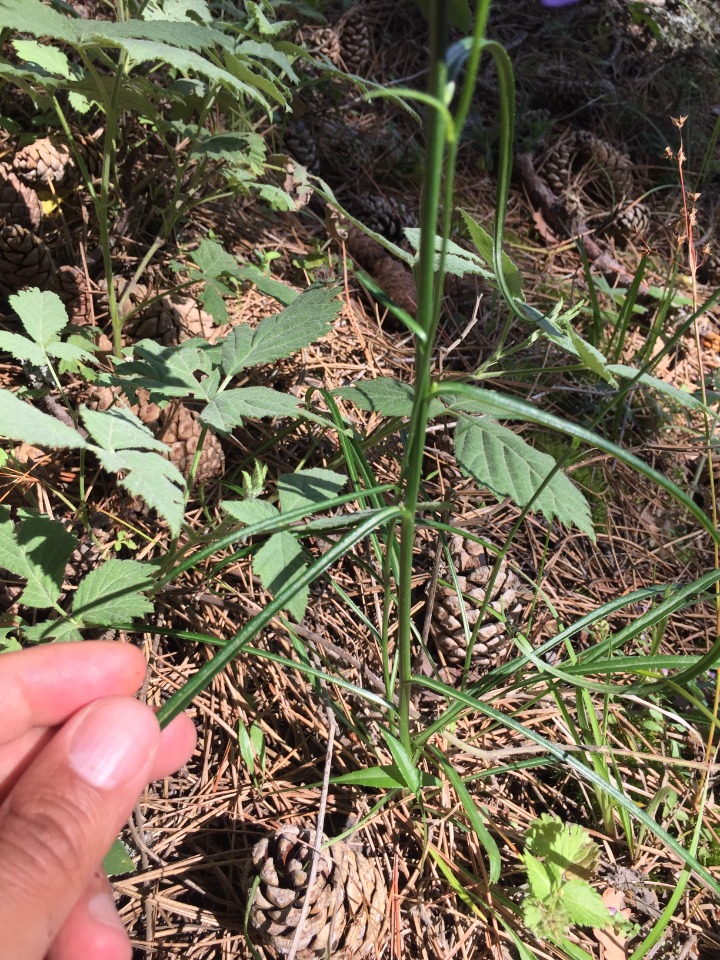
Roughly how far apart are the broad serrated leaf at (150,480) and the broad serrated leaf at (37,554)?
0.61ft

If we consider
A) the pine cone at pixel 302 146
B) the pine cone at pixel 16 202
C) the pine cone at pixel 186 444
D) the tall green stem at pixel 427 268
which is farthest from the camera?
the pine cone at pixel 302 146

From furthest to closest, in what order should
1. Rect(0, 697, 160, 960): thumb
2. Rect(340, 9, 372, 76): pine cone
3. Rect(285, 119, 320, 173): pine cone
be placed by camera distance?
Rect(340, 9, 372, 76): pine cone < Rect(285, 119, 320, 173): pine cone < Rect(0, 697, 160, 960): thumb

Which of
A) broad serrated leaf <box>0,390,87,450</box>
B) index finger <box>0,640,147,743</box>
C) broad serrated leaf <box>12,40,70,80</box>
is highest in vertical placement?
broad serrated leaf <box>12,40,70,80</box>

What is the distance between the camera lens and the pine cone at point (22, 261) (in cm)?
154

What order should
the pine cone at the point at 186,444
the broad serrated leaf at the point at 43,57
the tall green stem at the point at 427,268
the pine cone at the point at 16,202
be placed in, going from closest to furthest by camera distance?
the tall green stem at the point at 427,268 < the broad serrated leaf at the point at 43,57 < the pine cone at the point at 186,444 < the pine cone at the point at 16,202

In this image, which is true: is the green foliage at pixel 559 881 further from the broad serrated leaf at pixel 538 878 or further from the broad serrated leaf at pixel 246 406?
the broad serrated leaf at pixel 246 406

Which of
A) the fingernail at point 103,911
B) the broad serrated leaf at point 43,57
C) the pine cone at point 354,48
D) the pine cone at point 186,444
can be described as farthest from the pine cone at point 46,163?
the fingernail at point 103,911

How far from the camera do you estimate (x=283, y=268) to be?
198 cm

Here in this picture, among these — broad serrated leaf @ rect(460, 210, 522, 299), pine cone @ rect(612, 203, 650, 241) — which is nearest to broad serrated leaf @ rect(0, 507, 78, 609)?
broad serrated leaf @ rect(460, 210, 522, 299)

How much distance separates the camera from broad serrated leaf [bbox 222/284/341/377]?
3.85ft

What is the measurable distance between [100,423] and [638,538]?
4.56 ft

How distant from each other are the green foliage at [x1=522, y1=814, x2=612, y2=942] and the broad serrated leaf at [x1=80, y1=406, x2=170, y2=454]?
34.0 inches

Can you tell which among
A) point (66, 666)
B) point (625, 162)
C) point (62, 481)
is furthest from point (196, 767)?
point (625, 162)

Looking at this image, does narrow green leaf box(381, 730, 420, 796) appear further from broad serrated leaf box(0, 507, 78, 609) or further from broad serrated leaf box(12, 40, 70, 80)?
broad serrated leaf box(12, 40, 70, 80)
